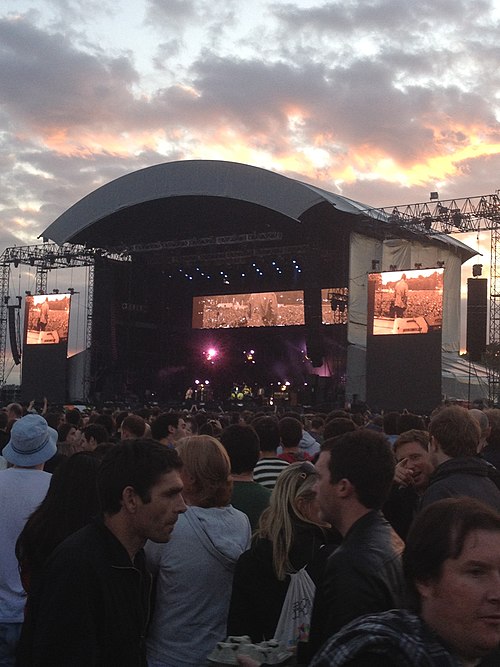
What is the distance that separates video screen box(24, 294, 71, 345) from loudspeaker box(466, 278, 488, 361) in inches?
608

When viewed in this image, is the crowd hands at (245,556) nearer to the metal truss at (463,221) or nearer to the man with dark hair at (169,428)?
the man with dark hair at (169,428)

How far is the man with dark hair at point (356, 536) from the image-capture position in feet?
Result: 6.54

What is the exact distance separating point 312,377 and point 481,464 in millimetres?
27494

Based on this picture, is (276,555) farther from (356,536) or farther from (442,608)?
(442,608)

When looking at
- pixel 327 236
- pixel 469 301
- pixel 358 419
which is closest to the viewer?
pixel 358 419

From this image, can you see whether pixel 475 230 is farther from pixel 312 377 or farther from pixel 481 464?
pixel 481 464

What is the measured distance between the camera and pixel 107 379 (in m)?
33.4

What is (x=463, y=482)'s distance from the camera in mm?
3473

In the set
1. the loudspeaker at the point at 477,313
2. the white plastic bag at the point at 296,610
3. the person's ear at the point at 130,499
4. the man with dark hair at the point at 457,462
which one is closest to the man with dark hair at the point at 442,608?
the person's ear at the point at 130,499

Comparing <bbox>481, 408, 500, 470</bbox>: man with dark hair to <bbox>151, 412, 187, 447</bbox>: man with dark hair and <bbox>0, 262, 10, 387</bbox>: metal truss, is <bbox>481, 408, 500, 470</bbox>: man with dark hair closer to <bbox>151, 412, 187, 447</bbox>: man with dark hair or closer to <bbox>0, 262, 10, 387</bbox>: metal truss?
<bbox>151, 412, 187, 447</bbox>: man with dark hair

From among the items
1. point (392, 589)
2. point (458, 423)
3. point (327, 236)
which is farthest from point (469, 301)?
point (392, 589)

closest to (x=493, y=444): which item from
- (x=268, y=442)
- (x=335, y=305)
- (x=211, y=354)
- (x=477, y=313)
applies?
(x=268, y=442)

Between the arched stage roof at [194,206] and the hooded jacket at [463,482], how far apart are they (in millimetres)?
23561

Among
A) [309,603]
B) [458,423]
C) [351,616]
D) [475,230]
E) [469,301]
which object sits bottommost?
[309,603]
